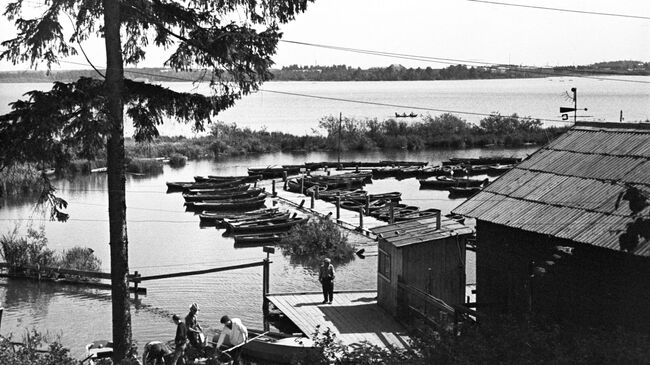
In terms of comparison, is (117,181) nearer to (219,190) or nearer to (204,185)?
(219,190)

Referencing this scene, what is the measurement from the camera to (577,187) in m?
17.8

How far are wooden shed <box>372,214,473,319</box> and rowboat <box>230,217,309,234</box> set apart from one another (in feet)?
64.3

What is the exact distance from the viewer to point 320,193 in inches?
2120

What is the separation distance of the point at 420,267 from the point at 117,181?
8.32 metres

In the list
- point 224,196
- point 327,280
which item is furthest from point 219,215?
point 327,280

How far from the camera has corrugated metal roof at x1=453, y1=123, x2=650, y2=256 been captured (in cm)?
1625

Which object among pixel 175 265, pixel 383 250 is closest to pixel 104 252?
pixel 175 265

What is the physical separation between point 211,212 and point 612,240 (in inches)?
1445

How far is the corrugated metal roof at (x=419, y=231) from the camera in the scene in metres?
21.9

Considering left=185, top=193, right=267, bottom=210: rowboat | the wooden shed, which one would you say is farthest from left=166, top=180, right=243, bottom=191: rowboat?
the wooden shed

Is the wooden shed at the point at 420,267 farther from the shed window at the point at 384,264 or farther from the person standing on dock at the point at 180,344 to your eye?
the person standing on dock at the point at 180,344

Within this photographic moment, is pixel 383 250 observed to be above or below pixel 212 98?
below

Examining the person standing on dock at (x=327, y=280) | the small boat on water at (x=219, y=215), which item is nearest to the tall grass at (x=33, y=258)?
the person standing on dock at (x=327, y=280)

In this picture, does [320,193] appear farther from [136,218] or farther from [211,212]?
[136,218]
